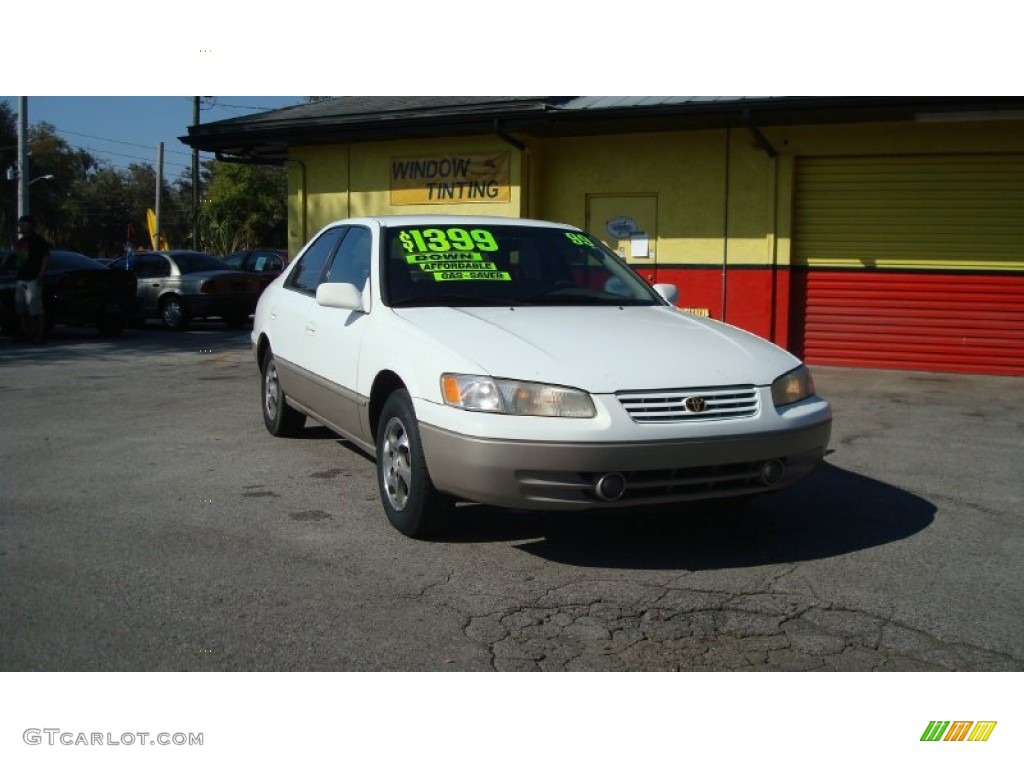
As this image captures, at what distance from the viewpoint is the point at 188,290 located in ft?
61.7

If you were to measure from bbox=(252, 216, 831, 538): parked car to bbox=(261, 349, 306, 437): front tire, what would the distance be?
1258mm

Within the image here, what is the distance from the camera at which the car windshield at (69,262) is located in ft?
54.4

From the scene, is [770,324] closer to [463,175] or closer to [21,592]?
[463,175]

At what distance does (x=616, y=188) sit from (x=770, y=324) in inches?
A: 109

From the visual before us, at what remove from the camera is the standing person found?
15102 millimetres

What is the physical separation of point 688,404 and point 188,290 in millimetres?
15698

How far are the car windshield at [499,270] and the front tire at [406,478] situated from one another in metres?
0.72

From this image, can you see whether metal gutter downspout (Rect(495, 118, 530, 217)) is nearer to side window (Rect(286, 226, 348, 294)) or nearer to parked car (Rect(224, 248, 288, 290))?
side window (Rect(286, 226, 348, 294))

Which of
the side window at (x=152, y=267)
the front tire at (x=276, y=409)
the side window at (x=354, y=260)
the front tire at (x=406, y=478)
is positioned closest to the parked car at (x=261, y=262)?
the side window at (x=152, y=267)

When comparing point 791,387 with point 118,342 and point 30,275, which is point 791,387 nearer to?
point 30,275

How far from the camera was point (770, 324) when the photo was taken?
13141mm

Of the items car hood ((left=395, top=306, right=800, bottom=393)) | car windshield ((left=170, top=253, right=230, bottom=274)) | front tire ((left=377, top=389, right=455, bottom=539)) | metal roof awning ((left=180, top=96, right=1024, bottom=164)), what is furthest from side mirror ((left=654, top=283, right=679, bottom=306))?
car windshield ((left=170, top=253, right=230, bottom=274))

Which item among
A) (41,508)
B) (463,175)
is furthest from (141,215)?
(41,508)
